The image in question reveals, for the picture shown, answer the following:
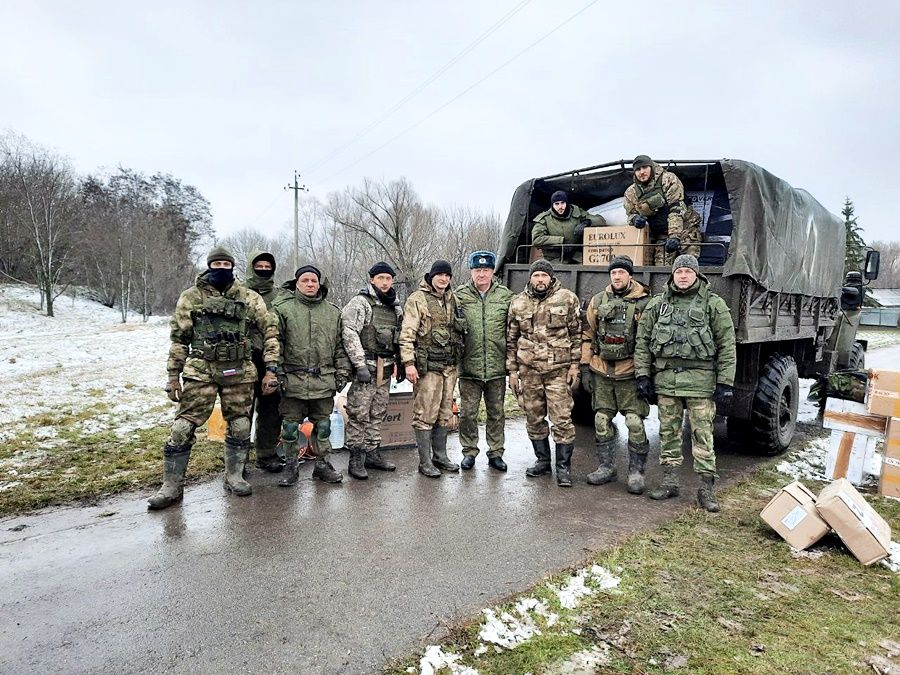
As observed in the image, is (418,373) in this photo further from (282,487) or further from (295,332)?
(282,487)

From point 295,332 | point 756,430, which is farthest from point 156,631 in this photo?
point 756,430

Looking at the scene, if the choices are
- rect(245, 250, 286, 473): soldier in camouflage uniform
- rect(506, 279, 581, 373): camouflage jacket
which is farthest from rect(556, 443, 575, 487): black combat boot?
rect(245, 250, 286, 473): soldier in camouflage uniform

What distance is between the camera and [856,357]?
8.38 meters

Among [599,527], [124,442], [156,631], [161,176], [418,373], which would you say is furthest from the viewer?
[161,176]

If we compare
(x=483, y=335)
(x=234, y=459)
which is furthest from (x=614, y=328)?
(x=234, y=459)

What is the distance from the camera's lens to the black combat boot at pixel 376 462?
16.5ft

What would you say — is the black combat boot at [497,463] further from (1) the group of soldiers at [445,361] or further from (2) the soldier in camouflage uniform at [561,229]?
(2) the soldier in camouflage uniform at [561,229]

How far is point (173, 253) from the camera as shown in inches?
1384

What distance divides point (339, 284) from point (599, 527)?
2786 cm

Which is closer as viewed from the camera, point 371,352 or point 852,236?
point 371,352

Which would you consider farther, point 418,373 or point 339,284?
point 339,284

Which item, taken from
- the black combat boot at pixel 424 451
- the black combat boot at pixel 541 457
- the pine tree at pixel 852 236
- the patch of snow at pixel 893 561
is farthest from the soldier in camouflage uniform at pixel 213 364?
the pine tree at pixel 852 236

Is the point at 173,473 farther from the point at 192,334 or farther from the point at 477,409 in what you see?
the point at 477,409

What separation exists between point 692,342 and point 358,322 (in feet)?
8.96
